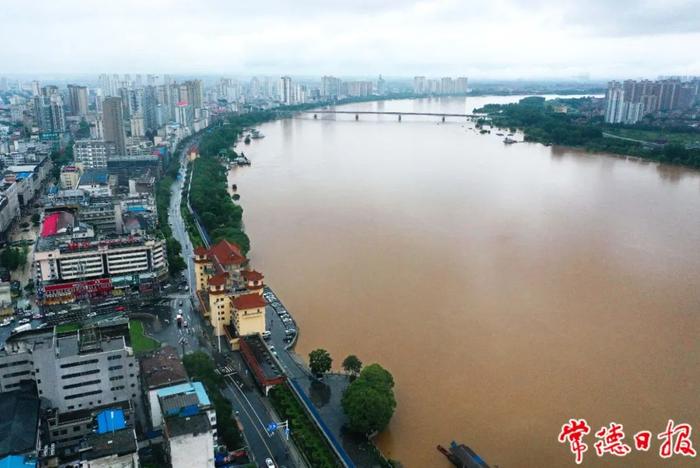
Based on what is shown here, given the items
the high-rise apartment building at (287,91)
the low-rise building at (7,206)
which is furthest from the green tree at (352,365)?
the high-rise apartment building at (287,91)

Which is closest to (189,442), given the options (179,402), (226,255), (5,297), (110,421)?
(179,402)

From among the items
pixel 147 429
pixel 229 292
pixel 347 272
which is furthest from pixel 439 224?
pixel 147 429

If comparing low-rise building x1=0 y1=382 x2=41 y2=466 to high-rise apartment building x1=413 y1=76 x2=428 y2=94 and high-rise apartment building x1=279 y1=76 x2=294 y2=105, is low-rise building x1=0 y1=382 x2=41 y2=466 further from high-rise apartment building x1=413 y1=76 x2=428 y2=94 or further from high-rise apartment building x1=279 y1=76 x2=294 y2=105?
high-rise apartment building x1=413 y1=76 x2=428 y2=94

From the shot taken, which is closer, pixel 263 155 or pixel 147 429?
pixel 147 429

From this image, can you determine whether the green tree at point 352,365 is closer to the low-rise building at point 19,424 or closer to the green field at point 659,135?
the low-rise building at point 19,424

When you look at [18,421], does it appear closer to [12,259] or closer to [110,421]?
[110,421]

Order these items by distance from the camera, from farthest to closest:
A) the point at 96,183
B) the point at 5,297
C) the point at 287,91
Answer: the point at 287,91 → the point at 96,183 → the point at 5,297

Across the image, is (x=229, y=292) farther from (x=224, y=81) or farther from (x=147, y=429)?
(x=224, y=81)
